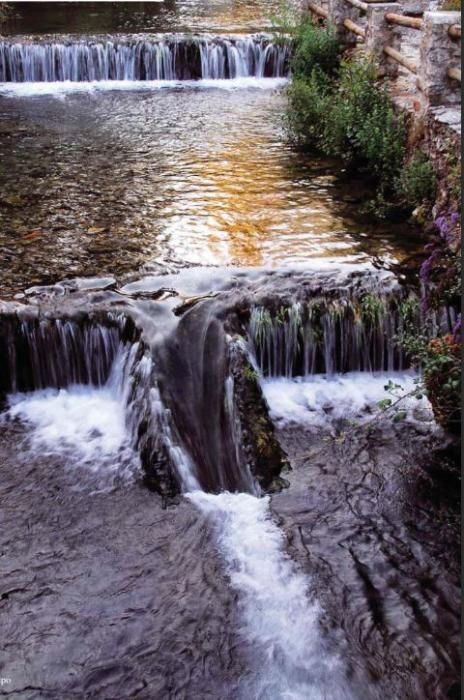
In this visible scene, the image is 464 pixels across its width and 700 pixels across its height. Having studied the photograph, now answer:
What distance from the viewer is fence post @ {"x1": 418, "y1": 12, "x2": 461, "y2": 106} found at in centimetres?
816

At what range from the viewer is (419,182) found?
848cm

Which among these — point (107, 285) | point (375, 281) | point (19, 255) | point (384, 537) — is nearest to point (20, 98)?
point (19, 255)

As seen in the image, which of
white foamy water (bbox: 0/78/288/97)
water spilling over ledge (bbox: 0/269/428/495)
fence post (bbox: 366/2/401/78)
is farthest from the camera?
white foamy water (bbox: 0/78/288/97)

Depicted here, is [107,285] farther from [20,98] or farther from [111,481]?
[20,98]

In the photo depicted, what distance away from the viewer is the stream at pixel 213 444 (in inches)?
176

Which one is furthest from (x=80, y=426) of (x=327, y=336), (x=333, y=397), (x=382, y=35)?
(x=382, y=35)

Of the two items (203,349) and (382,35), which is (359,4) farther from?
(203,349)

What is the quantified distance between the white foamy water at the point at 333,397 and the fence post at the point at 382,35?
5.15 m

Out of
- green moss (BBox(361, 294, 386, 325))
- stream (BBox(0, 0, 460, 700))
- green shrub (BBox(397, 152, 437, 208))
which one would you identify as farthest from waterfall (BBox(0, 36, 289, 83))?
green moss (BBox(361, 294, 386, 325))

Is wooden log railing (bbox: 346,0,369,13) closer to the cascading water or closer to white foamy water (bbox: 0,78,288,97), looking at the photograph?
white foamy water (bbox: 0,78,288,97)

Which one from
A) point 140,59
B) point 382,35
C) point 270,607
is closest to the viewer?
point 270,607

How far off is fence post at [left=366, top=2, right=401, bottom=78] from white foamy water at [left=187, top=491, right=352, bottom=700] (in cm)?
707

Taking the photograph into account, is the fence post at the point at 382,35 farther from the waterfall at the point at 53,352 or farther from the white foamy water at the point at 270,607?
the white foamy water at the point at 270,607

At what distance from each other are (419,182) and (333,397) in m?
3.16
